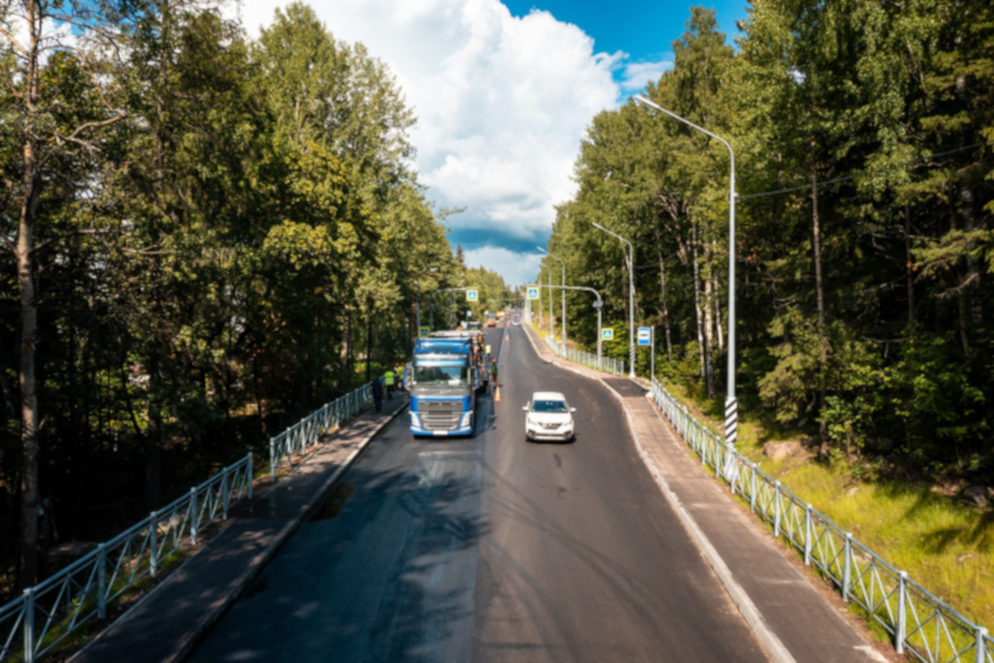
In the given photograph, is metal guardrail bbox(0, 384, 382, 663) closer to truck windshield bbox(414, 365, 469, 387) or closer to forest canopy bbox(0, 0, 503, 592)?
forest canopy bbox(0, 0, 503, 592)

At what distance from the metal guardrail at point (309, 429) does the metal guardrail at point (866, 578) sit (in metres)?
11.6

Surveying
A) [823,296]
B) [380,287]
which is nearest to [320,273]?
[380,287]

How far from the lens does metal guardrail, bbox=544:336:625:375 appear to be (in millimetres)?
39812

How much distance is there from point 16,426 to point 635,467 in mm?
15291

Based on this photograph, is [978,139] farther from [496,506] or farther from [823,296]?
[496,506]

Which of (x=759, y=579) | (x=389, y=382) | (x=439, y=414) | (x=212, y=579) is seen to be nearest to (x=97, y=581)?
(x=212, y=579)

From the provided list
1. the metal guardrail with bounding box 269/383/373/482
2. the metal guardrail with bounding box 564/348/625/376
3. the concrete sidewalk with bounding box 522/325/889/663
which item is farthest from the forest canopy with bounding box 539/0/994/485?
the metal guardrail with bounding box 564/348/625/376

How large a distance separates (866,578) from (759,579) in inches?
63.8

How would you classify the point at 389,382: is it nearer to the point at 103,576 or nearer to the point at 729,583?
the point at 103,576

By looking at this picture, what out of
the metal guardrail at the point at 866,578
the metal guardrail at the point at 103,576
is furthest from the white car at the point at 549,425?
the metal guardrail at the point at 103,576

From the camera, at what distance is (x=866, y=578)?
28.4 feet

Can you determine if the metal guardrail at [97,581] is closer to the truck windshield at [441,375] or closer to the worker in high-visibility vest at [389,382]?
the truck windshield at [441,375]

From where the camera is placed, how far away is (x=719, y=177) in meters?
21.8

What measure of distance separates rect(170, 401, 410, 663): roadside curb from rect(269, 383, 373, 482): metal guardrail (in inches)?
62.9
